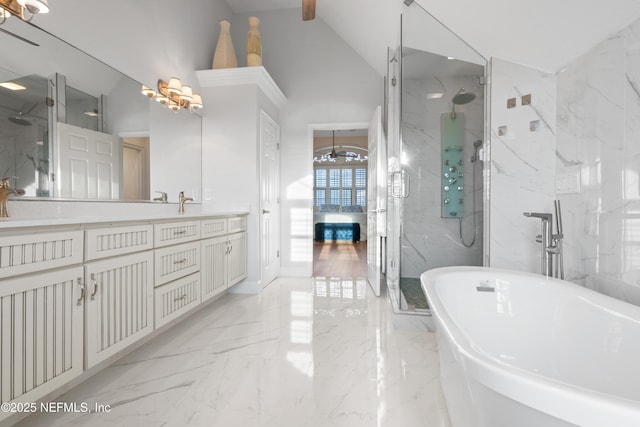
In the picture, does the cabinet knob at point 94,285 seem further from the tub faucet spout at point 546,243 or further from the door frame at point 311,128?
the door frame at point 311,128

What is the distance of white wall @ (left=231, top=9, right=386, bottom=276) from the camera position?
13.3 feet

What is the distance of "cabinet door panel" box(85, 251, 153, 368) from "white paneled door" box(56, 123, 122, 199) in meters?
0.63

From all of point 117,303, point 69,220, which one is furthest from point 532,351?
point 69,220

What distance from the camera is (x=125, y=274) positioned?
1.63 meters

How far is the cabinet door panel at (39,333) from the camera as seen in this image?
42.6 inches

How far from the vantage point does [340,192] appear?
949 centimetres

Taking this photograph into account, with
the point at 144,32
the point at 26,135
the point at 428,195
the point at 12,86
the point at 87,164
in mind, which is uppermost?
the point at 144,32

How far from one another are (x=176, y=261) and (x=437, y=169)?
2772 millimetres

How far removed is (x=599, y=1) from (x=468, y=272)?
143cm

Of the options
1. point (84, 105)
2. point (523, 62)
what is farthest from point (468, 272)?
point (84, 105)

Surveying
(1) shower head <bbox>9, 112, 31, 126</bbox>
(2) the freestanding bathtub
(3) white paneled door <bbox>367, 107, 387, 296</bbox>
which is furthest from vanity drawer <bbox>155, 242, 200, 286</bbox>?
(3) white paneled door <bbox>367, 107, 387, 296</bbox>

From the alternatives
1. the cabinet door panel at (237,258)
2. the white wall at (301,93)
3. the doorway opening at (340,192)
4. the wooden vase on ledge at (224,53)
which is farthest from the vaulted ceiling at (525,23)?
the doorway opening at (340,192)

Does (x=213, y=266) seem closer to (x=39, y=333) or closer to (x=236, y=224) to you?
(x=236, y=224)

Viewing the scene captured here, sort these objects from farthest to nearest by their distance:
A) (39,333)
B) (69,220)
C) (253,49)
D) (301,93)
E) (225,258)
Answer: (301,93) < (253,49) < (225,258) < (69,220) < (39,333)
